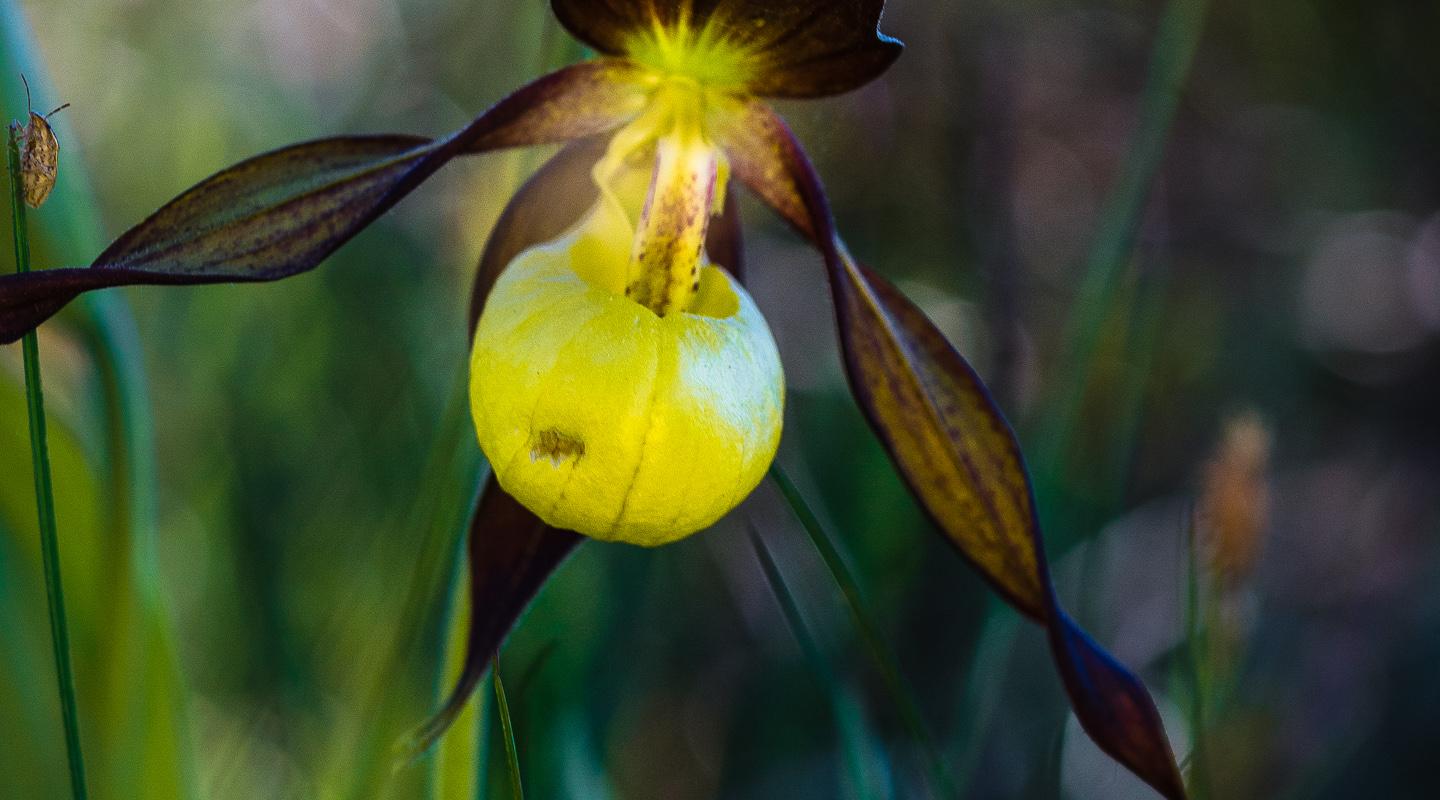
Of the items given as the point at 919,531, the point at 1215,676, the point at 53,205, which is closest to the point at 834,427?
the point at 919,531

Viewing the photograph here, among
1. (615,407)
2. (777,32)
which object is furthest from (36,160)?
(777,32)

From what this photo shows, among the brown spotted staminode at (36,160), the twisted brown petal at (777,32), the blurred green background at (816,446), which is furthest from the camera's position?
the blurred green background at (816,446)

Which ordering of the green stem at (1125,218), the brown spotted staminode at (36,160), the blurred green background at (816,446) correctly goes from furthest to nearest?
the green stem at (1125,218), the blurred green background at (816,446), the brown spotted staminode at (36,160)

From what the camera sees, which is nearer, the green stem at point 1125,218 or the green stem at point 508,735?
the green stem at point 508,735

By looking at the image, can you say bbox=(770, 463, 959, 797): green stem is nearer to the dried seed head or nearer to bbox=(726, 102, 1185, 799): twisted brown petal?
bbox=(726, 102, 1185, 799): twisted brown petal

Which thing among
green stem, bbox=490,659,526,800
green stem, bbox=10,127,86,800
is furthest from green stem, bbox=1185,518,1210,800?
green stem, bbox=10,127,86,800

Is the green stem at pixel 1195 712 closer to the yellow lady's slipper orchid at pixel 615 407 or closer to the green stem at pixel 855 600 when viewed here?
the green stem at pixel 855 600

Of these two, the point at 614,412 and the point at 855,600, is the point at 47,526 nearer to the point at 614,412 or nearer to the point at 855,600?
the point at 614,412

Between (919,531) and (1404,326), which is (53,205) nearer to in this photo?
(919,531)

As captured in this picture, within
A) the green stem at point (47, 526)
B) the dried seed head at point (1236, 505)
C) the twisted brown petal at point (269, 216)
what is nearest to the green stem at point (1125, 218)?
the dried seed head at point (1236, 505)
